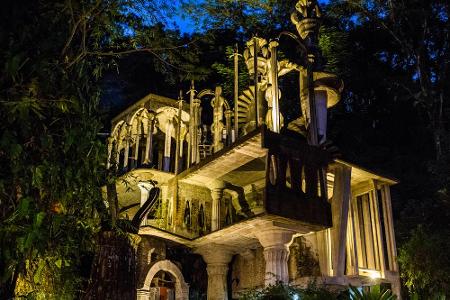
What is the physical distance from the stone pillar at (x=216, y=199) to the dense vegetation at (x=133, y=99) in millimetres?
3712

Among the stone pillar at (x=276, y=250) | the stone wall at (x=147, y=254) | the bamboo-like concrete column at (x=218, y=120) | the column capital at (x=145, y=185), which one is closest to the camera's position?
the stone pillar at (x=276, y=250)

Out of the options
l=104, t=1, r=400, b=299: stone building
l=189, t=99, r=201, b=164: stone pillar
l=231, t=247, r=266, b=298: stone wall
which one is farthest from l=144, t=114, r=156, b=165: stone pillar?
l=231, t=247, r=266, b=298: stone wall

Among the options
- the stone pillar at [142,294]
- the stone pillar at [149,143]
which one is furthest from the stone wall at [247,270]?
the stone pillar at [149,143]

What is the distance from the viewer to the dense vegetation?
587 cm

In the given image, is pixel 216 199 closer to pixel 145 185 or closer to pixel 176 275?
pixel 145 185

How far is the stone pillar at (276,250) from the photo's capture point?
1162 centimetres

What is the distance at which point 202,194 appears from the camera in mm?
15336

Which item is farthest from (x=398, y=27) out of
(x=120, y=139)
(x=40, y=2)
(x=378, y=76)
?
(x=40, y=2)

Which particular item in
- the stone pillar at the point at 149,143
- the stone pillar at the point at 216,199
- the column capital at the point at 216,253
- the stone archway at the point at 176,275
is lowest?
the stone archway at the point at 176,275

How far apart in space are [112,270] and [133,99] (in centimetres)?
2467

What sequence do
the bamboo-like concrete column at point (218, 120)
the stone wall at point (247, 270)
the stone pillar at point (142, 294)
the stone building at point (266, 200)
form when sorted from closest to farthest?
the stone building at point (266, 200) < the stone pillar at point (142, 294) < the stone wall at point (247, 270) < the bamboo-like concrete column at point (218, 120)

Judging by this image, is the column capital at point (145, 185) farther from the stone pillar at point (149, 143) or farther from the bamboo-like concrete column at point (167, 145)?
the bamboo-like concrete column at point (167, 145)

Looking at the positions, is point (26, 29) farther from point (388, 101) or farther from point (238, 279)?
point (388, 101)

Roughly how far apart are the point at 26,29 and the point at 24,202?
6.89ft
